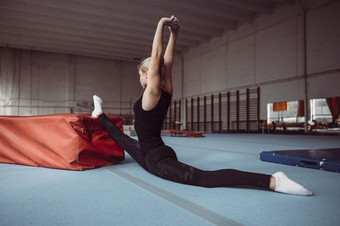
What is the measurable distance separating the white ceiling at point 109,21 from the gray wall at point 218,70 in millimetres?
878

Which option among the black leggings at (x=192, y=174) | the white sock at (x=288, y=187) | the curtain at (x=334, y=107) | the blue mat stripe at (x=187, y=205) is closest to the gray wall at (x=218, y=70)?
the curtain at (x=334, y=107)

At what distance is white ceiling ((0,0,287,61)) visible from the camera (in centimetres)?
940

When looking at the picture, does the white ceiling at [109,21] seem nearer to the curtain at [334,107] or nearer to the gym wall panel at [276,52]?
the gym wall panel at [276,52]

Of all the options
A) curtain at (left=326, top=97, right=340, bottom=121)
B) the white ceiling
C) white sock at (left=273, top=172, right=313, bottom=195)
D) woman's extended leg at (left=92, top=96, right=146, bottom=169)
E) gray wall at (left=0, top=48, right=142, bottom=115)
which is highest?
the white ceiling

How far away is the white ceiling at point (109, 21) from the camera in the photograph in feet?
30.8

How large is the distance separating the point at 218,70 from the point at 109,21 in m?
5.88

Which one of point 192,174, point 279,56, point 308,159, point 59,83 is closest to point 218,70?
point 279,56

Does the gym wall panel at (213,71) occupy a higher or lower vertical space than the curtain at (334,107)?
higher

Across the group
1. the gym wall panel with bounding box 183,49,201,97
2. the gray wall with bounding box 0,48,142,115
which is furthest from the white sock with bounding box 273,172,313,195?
the gray wall with bounding box 0,48,142,115

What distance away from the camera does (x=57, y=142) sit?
2.22m

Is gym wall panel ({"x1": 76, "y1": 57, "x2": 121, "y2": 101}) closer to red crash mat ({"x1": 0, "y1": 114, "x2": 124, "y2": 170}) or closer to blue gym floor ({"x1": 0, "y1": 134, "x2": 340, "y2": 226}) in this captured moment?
red crash mat ({"x1": 0, "y1": 114, "x2": 124, "y2": 170})

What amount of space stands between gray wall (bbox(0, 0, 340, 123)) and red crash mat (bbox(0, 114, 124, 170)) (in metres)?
8.63

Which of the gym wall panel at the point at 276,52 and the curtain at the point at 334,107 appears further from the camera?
the curtain at the point at 334,107

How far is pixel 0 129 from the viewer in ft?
8.33
